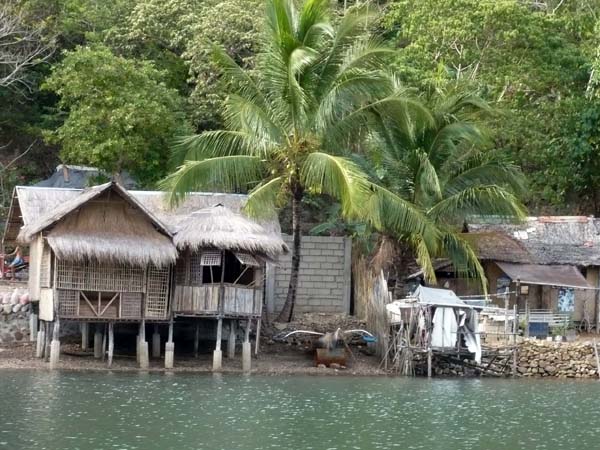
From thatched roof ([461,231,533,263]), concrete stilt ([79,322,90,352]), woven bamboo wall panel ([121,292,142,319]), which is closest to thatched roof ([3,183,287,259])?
woven bamboo wall panel ([121,292,142,319])

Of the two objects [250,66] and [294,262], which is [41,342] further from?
[250,66]

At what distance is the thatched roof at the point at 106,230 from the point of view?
2791 centimetres

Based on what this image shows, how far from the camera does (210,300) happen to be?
96.6 feet

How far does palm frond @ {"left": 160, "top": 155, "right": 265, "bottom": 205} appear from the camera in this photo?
98.5ft

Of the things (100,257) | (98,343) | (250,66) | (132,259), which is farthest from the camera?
(250,66)

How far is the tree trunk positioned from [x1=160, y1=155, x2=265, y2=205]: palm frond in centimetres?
116

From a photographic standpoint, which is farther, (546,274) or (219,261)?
(546,274)

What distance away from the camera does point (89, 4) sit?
40.4 m

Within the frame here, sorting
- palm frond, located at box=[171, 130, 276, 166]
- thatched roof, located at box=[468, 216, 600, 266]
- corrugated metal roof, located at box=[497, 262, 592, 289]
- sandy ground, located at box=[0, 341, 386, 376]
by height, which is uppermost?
palm frond, located at box=[171, 130, 276, 166]

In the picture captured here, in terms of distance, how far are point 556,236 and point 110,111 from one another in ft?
43.1

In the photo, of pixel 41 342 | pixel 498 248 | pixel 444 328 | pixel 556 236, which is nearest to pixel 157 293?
pixel 41 342

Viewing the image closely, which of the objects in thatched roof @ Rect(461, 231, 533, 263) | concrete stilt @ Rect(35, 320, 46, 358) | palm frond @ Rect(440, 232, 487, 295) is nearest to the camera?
concrete stilt @ Rect(35, 320, 46, 358)

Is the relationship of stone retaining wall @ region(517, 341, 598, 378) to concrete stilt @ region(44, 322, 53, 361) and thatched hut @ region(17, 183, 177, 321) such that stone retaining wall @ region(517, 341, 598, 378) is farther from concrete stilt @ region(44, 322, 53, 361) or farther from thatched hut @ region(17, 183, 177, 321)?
concrete stilt @ region(44, 322, 53, 361)

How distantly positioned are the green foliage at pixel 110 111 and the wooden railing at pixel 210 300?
249 inches
